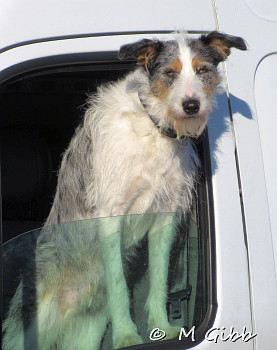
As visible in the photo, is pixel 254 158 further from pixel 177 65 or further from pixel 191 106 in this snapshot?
pixel 177 65

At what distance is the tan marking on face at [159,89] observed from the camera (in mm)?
3135

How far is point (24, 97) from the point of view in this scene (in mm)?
3535

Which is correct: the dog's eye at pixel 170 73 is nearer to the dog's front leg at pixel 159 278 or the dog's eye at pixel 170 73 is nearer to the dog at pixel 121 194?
the dog at pixel 121 194

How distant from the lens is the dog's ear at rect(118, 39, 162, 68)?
8.26 feet

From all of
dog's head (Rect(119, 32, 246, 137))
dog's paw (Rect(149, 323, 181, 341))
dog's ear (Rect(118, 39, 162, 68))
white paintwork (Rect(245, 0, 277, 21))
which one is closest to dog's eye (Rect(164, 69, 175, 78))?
dog's head (Rect(119, 32, 246, 137))

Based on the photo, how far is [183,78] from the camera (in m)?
3.09

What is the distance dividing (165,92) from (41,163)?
0.94m

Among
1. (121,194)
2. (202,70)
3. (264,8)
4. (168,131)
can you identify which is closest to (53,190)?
(121,194)

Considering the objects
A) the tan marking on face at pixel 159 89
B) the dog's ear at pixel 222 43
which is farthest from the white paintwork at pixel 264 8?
the tan marking on face at pixel 159 89

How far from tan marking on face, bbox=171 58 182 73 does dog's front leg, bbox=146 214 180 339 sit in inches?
36.0

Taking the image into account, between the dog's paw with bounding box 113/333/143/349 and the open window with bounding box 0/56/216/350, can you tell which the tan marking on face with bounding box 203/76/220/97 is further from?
the dog's paw with bounding box 113/333/143/349

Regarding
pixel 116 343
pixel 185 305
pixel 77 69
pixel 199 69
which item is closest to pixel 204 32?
pixel 199 69

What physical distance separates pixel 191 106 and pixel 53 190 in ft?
3.89

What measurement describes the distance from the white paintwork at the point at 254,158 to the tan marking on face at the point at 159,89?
0.52 metres
